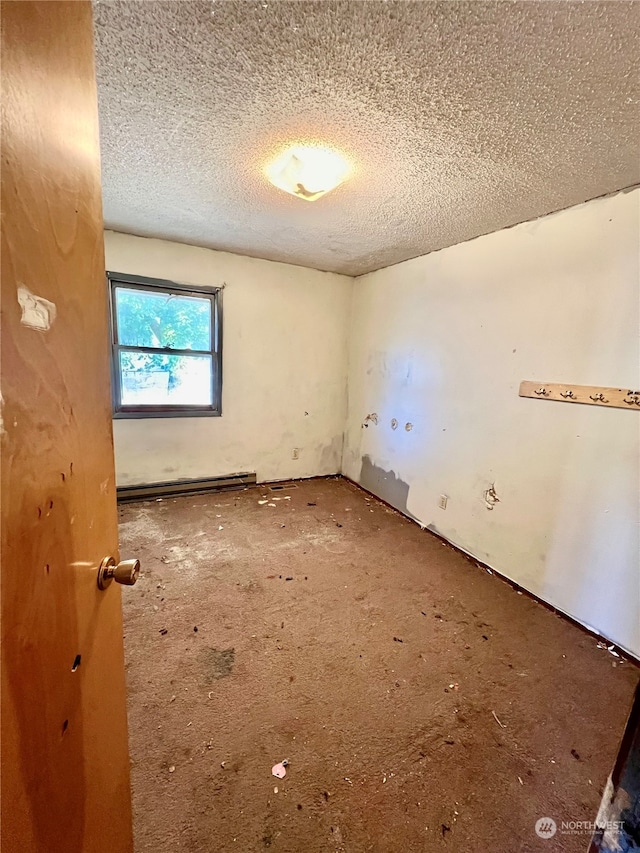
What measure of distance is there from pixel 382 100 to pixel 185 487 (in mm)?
3192

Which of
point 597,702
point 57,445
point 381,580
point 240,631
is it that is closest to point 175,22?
point 57,445

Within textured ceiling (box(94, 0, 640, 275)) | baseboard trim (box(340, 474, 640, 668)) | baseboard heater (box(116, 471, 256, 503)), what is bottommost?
baseboard trim (box(340, 474, 640, 668))

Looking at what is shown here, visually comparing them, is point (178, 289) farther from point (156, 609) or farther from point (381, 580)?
point (381, 580)

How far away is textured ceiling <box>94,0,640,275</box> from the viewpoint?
96cm

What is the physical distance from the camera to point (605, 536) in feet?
5.91

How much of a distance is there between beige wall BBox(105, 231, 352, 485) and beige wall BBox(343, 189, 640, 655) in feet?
2.98

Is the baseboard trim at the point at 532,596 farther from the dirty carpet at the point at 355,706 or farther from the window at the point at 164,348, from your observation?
the window at the point at 164,348

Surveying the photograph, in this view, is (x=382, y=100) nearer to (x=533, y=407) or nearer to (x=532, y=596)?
(x=533, y=407)

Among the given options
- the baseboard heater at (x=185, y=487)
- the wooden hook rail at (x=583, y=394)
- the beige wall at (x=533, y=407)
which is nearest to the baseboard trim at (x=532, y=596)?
the beige wall at (x=533, y=407)

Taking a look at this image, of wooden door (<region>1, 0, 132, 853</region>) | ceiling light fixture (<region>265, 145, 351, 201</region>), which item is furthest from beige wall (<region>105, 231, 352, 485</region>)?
wooden door (<region>1, 0, 132, 853</region>)

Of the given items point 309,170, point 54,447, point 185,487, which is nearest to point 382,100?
point 309,170

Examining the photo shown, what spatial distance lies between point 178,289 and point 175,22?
89.0 inches

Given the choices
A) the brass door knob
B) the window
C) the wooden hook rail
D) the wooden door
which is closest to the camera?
the wooden door

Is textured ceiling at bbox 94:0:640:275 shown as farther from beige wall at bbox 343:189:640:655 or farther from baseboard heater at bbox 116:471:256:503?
baseboard heater at bbox 116:471:256:503
